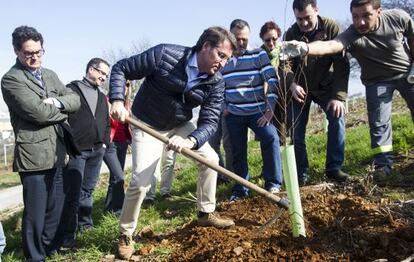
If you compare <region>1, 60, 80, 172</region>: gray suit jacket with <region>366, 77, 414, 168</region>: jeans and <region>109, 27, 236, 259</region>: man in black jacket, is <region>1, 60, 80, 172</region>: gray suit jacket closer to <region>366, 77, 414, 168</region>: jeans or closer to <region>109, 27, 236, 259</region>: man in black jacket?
<region>109, 27, 236, 259</region>: man in black jacket

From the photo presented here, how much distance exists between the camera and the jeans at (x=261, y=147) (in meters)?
4.80

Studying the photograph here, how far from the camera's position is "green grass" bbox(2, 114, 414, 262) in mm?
4109

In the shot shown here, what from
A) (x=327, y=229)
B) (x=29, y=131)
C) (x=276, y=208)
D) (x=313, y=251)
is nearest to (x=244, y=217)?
(x=276, y=208)

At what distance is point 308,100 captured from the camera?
5137 mm

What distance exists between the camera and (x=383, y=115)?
4.74 metres

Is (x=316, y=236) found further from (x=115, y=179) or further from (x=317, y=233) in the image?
(x=115, y=179)

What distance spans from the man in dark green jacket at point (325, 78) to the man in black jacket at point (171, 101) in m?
1.24

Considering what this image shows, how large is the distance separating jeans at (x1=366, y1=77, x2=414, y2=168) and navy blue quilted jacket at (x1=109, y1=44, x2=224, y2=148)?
181 cm

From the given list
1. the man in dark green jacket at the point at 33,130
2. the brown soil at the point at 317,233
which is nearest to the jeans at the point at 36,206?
the man in dark green jacket at the point at 33,130

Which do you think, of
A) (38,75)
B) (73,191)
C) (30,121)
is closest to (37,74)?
(38,75)

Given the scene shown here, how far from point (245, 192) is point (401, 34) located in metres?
2.37

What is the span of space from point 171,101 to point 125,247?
4.26 feet

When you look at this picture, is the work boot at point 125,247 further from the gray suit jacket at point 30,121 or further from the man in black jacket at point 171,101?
the gray suit jacket at point 30,121

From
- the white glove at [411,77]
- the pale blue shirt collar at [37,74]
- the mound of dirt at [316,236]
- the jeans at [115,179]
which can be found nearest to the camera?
the mound of dirt at [316,236]
